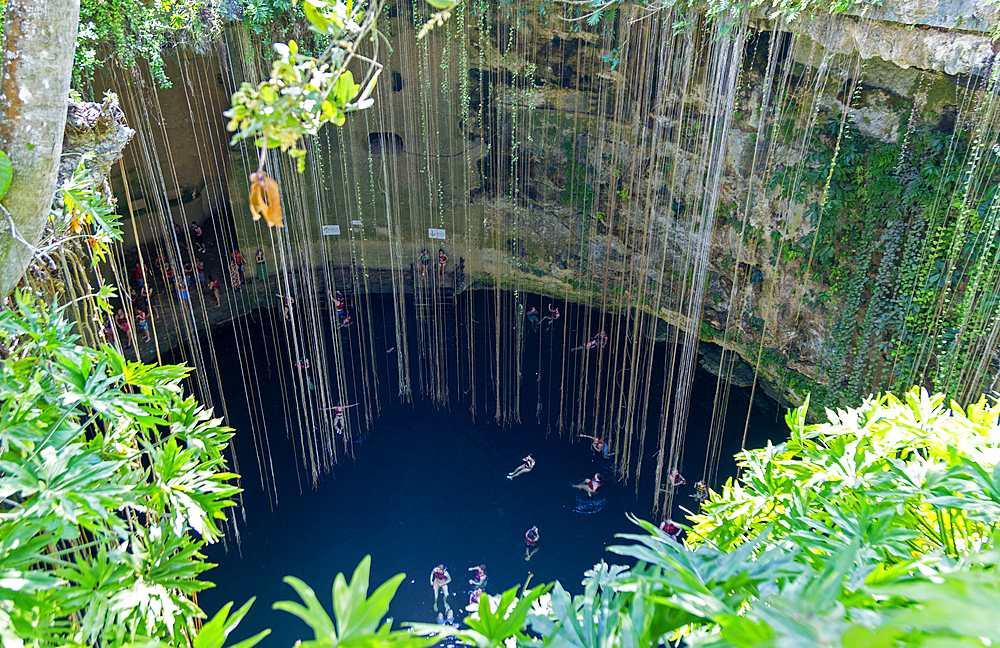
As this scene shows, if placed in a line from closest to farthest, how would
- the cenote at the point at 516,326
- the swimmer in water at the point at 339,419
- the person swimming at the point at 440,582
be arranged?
the cenote at the point at 516,326 < the person swimming at the point at 440,582 < the swimmer in water at the point at 339,419

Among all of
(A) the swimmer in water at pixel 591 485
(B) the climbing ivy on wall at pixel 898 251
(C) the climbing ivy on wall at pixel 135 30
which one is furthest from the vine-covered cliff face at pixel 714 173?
(A) the swimmer in water at pixel 591 485

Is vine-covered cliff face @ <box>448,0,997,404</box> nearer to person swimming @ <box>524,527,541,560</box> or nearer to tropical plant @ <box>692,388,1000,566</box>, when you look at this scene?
person swimming @ <box>524,527,541,560</box>

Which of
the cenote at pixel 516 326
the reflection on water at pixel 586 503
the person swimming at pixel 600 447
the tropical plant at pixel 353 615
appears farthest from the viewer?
the person swimming at pixel 600 447

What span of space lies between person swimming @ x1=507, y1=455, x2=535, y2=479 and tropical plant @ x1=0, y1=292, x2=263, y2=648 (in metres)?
3.74

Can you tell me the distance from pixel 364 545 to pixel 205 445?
11.0ft

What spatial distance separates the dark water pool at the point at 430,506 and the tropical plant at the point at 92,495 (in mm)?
2868

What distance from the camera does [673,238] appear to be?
6789 millimetres

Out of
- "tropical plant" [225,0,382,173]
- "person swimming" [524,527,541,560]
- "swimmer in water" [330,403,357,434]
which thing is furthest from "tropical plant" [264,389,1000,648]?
"swimmer in water" [330,403,357,434]

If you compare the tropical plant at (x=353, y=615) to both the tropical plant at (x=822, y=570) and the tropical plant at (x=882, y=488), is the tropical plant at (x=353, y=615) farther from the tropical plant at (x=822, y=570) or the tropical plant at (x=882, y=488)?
the tropical plant at (x=882, y=488)

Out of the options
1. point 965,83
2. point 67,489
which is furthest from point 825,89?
point 67,489

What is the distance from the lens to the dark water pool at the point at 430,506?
187 inches

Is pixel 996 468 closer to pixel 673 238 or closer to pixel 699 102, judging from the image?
pixel 699 102

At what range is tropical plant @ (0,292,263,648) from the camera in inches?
54.9

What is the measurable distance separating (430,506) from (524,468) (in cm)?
91
